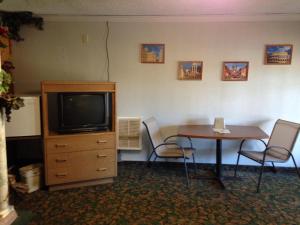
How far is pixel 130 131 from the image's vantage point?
3725mm

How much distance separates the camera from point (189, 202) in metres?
2.74

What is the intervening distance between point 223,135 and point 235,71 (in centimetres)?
109

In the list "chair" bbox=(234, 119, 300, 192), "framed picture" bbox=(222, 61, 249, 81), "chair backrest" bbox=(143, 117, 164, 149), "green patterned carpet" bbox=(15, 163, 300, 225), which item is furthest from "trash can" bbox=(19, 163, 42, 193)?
"framed picture" bbox=(222, 61, 249, 81)

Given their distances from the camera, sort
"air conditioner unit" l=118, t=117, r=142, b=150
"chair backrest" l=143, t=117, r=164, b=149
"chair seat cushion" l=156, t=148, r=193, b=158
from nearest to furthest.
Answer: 1. "chair seat cushion" l=156, t=148, r=193, b=158
2. "chair backrest" l=143, t=117, r=164, b=149
3. "air conditioner unit" l=118, t=117, r=142, b=150

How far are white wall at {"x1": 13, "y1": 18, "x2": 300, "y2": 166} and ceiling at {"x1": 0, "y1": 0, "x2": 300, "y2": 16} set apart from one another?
0.67 ft

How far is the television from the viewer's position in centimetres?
296

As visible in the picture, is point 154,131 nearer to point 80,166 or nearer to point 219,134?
point 219,134

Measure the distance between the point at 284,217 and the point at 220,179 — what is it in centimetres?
92

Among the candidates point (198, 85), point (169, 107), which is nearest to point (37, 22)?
point (169, 107)

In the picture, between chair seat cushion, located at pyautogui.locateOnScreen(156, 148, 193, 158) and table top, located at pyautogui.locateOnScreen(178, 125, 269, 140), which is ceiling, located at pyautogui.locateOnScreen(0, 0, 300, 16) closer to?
table top, located at pyautogui.locateOnScreen(178, 125, 269, 140)

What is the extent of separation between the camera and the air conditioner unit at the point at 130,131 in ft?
12.2

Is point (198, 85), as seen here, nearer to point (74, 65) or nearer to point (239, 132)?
point (239, 132)

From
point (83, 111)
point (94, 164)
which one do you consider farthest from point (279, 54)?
point (94, 164)

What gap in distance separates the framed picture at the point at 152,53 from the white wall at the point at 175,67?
0.07 m
